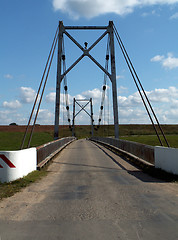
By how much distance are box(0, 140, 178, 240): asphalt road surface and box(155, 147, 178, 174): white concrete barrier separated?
1254 millimetres

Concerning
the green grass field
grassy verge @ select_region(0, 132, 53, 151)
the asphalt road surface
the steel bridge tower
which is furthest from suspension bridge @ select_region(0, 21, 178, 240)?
grassy verge @ select_region(0, 132, 53, 151)

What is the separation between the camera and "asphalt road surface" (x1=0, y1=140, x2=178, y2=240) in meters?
4.47

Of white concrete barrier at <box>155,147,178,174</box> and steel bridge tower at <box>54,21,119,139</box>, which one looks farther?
steel bridge tower at <box>54,21,119,139</box>

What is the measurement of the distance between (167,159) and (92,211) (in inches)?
230

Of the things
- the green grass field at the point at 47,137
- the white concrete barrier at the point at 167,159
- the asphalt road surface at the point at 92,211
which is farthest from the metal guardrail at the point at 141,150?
the green grass field at the point at 47,137

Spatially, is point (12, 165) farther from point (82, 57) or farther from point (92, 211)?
point (82, 57)

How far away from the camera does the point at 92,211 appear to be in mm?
5742

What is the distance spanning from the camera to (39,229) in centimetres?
467

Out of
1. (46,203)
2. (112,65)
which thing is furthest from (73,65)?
(46,203)

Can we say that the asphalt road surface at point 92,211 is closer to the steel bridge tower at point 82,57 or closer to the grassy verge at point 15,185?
the grassy verge at point 15,185

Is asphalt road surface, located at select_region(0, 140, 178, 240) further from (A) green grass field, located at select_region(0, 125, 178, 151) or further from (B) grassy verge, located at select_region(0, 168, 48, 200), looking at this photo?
(A) green grass field, located at select_region(0, 125, 178, 151)

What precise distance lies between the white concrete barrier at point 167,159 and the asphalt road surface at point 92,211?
1254 mm

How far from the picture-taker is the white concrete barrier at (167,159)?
10195mm

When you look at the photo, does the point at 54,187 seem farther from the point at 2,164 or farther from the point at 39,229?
the point at 39,229
